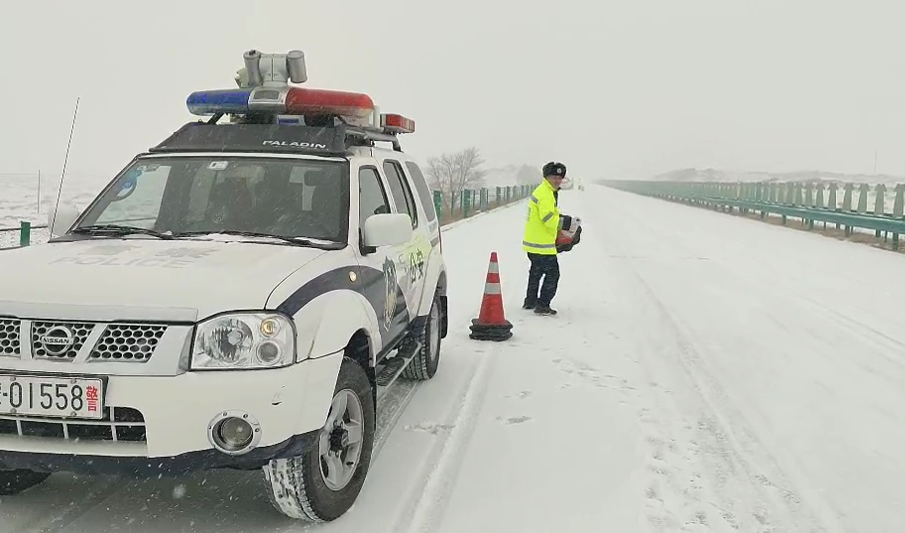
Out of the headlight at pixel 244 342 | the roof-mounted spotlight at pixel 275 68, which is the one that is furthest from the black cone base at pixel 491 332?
the headlight at pixel 244 342

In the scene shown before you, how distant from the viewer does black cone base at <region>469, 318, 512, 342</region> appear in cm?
782

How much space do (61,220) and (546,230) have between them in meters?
5.91

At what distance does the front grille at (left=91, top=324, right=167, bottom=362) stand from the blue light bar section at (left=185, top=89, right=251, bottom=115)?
7.45 feet

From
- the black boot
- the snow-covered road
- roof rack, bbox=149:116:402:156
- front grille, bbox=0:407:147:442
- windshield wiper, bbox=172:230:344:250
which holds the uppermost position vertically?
roof rack, bbox=149:116:402:156

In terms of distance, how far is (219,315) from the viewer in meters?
3.01

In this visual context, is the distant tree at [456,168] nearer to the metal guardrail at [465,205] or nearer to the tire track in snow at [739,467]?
the metal guardrail at [465,205]

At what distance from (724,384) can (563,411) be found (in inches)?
61.9

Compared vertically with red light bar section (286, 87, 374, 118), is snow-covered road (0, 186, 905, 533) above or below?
below

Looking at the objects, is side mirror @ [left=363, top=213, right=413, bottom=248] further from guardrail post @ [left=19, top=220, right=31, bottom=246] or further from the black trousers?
guardrail post @ [left=19, top=220, right=31, bottom=246]

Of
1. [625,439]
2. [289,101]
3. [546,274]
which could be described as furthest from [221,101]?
[546,274]

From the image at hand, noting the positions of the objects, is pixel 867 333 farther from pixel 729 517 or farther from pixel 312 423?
pixel 312 423

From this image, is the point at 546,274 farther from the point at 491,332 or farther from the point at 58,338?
the point at 58,338

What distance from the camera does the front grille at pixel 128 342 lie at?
9.65ft

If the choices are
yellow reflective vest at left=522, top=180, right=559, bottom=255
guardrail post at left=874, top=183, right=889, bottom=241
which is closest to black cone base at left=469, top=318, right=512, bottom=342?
yellow reflective vest at left=522, top=180, right=559, bottom=255
